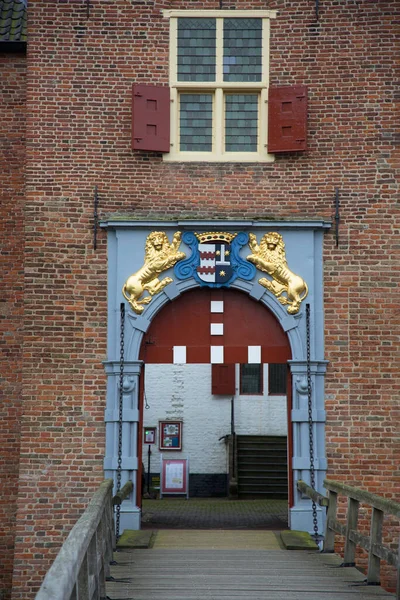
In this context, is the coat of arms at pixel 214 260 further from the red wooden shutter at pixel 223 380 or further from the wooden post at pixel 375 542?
the red wooden shutter at pixel 223 380

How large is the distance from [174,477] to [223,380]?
310 cm

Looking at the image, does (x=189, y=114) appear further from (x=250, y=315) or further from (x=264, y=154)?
(x=250, y=315)

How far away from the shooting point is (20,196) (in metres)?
14.5

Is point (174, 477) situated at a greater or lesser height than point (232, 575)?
greater

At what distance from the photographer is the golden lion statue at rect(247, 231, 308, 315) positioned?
1351 centimetres

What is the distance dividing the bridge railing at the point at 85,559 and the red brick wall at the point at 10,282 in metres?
3.19

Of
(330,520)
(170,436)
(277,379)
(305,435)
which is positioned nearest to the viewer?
(330,520)

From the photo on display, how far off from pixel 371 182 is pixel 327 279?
1518mm

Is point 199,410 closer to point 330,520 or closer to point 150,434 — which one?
point 150,434

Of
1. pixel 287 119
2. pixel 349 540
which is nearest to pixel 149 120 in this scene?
pixel 287 119

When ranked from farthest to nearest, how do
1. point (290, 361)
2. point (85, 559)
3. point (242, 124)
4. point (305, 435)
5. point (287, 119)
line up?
point (242, 124) → point (287, 119) → point (290, 361) → point (305, 435) → point (85, 559)

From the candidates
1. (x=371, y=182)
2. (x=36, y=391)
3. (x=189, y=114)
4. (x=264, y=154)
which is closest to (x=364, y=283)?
(x=371, y=182)

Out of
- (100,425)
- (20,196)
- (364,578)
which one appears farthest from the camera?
(20,196)

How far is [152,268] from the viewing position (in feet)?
44.5
